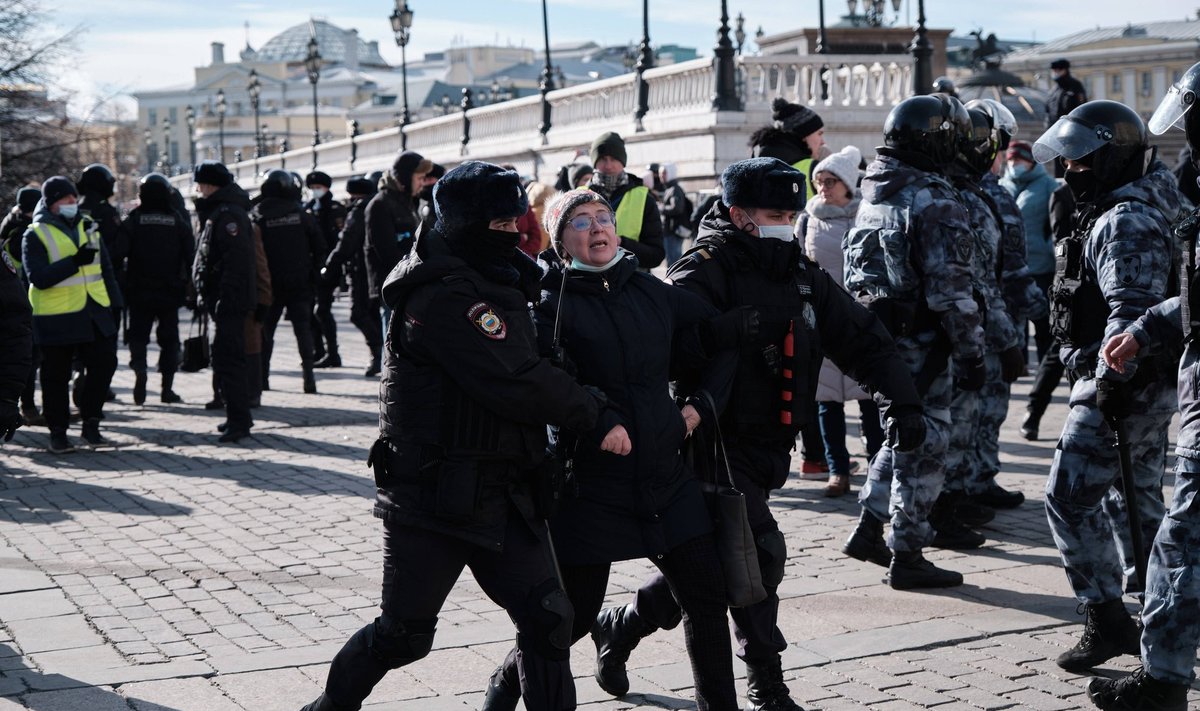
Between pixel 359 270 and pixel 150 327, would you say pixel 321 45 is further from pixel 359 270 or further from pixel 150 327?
pixel 150 327

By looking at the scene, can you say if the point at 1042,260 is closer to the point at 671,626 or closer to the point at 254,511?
the point at 254,511

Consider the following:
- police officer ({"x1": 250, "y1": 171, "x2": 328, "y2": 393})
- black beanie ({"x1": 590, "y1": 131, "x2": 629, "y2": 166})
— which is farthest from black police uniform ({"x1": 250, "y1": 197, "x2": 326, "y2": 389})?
black beanie ({"x1": 590, "y1": 131, "x2": 629, "y2": 166})

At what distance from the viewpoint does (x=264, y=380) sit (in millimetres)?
13992

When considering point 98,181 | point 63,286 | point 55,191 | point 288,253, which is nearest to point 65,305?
point 63,286

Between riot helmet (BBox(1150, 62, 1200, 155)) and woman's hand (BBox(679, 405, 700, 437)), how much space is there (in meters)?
1.54

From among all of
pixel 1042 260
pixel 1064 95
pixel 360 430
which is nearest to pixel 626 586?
pixel 360 430

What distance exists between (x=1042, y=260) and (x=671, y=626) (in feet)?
29.3

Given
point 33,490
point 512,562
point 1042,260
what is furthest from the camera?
point 1042,260

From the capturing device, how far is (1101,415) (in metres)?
5.46

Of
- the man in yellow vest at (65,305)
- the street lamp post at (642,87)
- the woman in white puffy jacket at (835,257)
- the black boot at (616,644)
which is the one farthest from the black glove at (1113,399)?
the street lamp post at (642,87)

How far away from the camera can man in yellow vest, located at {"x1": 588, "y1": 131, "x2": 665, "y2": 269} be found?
991 cm

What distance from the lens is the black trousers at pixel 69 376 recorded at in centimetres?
1110

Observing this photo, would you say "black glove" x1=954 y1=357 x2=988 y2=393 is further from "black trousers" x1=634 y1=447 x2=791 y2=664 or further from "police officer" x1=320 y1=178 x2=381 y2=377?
"police officer" x1=320 y1=178 x2=381 y2=377

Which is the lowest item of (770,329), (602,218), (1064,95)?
(770,329)
